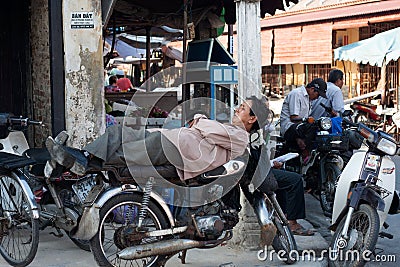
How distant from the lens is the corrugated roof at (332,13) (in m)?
15.9

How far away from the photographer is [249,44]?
6.01 meters

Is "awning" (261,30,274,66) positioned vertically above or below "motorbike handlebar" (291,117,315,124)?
above

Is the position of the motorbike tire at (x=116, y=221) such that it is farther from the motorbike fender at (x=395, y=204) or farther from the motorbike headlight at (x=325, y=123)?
the motorbike headlight at (x=325, y=123)

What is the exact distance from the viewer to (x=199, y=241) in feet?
16.3

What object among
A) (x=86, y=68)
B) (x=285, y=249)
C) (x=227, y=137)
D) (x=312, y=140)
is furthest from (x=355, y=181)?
(x=86, y=68)

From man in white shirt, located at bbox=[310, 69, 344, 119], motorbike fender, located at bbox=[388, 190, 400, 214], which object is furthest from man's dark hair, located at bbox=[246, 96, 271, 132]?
man in white shirt, located at bbox=[310, 69, 344, 119]

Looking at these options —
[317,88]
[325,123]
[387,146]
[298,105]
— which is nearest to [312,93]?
[317,88]

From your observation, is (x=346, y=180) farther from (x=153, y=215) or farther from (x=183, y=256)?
(x=153, y=215)

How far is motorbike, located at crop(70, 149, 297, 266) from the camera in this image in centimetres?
481

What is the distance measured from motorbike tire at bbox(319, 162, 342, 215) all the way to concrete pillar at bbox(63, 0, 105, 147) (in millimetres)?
2857

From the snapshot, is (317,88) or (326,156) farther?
(317,88)

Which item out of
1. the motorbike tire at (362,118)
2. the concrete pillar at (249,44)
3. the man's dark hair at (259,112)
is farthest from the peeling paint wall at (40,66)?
the motorbike tire at (362,118)

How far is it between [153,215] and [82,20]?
2.46m

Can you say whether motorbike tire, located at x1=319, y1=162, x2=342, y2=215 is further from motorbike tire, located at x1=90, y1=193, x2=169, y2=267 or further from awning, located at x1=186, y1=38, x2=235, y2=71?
awning, located at x1=186, y1=38, x2=235, y2=71
